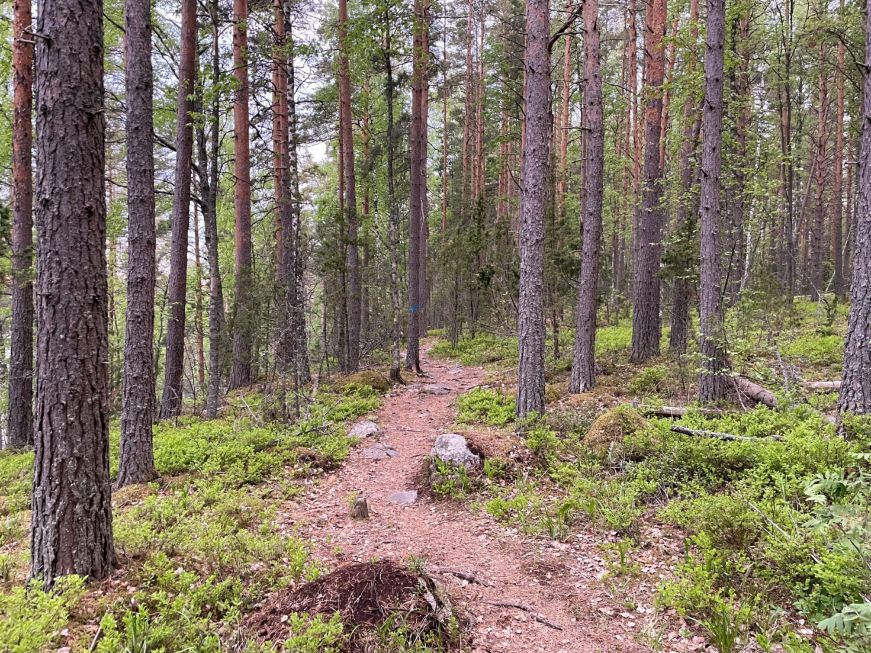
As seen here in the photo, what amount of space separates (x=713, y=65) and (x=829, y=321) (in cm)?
846

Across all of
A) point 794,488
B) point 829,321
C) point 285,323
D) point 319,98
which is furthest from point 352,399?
point 829,321

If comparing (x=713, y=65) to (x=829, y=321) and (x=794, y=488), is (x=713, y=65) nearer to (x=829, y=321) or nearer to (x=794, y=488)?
(x=794, y=488)

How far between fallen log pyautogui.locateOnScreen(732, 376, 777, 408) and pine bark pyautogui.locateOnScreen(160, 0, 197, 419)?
34.4ft

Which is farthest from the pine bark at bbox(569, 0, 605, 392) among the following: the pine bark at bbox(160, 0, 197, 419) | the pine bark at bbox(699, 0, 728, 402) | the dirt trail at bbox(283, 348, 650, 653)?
the pine bark at bbox(160, 0, 197, 419)

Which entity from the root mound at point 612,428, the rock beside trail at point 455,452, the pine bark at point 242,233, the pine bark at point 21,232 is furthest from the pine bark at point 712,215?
the pine bark at point 21,232

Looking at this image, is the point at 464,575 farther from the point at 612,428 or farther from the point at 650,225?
the point at 650,225

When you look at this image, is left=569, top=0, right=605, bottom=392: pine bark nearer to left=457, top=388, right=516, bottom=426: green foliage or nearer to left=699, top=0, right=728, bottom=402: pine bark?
left=457, top=388, right=516, bottom=426: green foliage

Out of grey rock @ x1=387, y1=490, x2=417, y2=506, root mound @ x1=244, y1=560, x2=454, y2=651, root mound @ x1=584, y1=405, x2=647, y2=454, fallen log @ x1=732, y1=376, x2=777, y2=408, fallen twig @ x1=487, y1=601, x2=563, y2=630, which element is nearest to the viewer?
root mound @ x1=244, y1=560, x2=454, y2=651

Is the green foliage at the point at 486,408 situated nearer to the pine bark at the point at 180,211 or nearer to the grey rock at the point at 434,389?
the grey rock at the point at 434,389

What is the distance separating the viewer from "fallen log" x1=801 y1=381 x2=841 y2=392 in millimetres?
7556

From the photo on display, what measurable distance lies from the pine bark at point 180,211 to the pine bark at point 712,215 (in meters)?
9.03

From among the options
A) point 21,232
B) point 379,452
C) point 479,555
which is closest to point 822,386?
point 479,555

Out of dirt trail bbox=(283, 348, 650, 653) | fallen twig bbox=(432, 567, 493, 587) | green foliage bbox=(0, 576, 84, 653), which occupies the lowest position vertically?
dirt trail bbox=(283, 348, 650, 653)

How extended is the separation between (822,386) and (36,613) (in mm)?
10159
